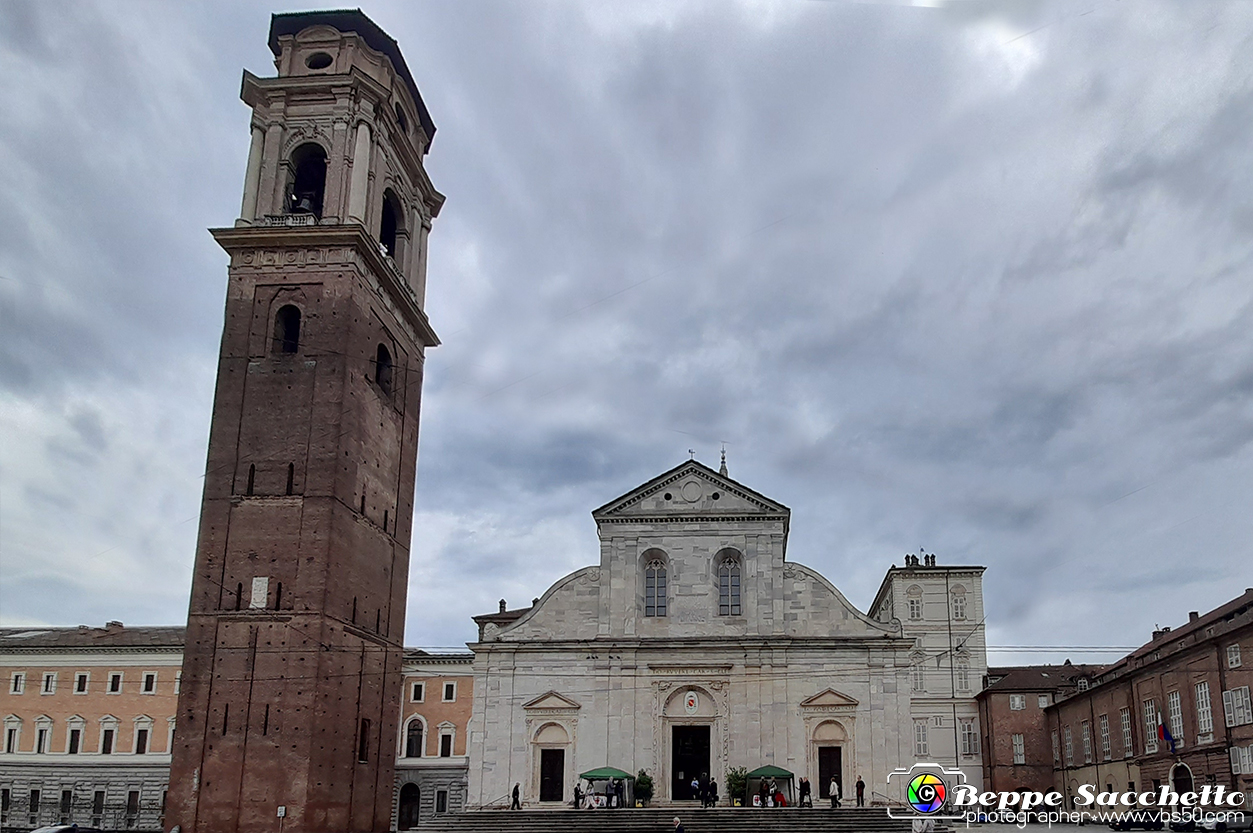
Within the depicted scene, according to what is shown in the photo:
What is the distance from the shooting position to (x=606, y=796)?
124 feet

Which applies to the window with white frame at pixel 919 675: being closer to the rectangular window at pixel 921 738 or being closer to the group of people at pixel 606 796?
the rectangular window at pixel 921 738

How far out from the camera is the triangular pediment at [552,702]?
3972 cm

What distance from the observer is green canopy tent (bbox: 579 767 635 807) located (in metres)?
37.3

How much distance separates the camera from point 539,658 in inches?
1598

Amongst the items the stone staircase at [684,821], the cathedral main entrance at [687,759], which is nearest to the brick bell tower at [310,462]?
the stone staircase at [684,821]

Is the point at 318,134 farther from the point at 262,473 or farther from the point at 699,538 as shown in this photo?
the point at 699,538

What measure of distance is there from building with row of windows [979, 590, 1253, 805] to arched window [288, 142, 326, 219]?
37690 mm

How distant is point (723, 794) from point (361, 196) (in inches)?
1019

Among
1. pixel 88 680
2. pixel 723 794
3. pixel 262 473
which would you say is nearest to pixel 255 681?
pixel 262 473

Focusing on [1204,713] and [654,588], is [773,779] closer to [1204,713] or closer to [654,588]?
[654,588]

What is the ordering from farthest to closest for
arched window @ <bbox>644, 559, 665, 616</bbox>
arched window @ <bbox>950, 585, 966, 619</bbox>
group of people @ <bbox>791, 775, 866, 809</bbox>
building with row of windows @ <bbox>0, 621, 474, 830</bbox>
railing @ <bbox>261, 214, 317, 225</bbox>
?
arched window @ <bbox>950, 585, 966, 619</bbox> < building with row of windows @ <bbox>0, 621, 474, 830</bbox> < arched window @ <bbox>644, 559, 665, 616</bbox> < railing @ <bbox>261, 214, 317, 225</bbox> < group of people @ <bbox>791, 775, 866, 809</bbox>

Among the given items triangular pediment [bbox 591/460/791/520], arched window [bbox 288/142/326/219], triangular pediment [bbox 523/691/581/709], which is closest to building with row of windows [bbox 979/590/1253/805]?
triangular pediment [bbox 591/460/791/520]

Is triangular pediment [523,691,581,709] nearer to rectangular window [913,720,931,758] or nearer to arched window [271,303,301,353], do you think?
arched window [271,303,301,353]

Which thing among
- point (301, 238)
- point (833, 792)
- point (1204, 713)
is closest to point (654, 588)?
point (833, 792)
